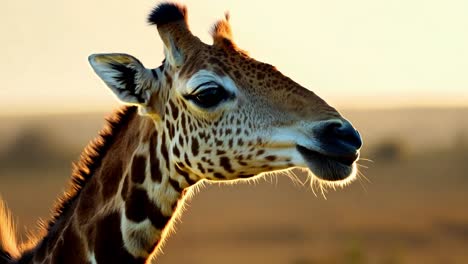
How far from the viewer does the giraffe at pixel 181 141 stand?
10.8m

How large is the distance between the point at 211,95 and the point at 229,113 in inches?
7.8

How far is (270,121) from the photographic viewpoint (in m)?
11.0

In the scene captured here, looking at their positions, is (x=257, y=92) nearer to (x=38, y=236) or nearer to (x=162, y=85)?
(x=162, y=85)

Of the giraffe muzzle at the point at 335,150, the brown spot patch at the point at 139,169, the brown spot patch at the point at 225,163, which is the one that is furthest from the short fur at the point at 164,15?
the giraffe muzzle at the point at 335,150

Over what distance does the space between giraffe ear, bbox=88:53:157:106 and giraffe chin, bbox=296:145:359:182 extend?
1.54 meters

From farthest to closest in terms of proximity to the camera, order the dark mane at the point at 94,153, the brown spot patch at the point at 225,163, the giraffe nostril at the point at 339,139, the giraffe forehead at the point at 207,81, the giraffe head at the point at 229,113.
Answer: the dark mane at the point at 94,153 < the giraffe forehead at the point at 207,81 < the brown spot patch at the point at 225,163 < the giraffe head at the point at 229,113 < the giraffe nostril at the point at 339,139

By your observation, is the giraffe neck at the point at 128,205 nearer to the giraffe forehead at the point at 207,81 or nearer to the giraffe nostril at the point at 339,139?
the giraffe forehead at the point at 207,81

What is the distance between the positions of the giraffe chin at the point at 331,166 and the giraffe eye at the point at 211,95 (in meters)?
0.92

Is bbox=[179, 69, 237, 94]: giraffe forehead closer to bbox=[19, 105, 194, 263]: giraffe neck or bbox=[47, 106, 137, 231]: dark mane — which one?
bbox=[19, 105, 194, 263]: giraffe neck

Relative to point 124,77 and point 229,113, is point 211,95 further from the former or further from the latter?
point 124,77

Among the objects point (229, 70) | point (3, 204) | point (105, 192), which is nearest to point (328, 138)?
point (229, 70)

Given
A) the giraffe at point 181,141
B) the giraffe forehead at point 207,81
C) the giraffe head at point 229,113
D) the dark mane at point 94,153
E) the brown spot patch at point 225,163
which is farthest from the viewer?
the dark mane at point 94,153

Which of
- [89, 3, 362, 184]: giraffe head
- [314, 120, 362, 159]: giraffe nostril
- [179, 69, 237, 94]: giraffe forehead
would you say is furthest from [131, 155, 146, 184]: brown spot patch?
[314, 120, 362, 159]: giraffe nostril

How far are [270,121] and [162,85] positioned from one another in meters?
1.00
